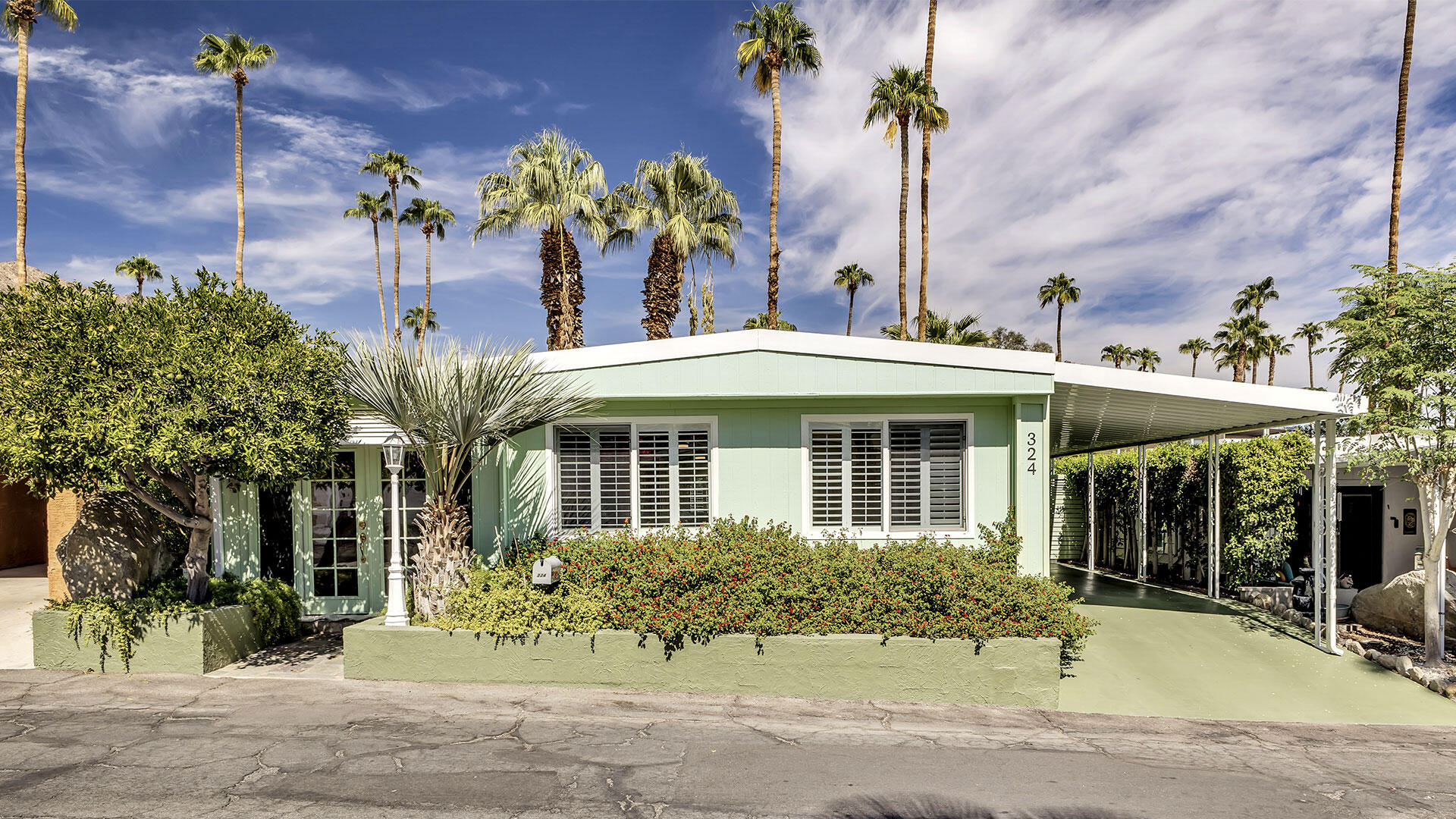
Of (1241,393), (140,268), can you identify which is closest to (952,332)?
(1241,393)

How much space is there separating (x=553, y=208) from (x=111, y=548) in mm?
16453

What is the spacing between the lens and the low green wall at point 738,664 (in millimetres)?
6180

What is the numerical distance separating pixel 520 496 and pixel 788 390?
137 inches

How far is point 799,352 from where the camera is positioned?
7805 millimetres

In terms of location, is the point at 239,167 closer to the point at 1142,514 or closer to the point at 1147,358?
the point at 1142,514

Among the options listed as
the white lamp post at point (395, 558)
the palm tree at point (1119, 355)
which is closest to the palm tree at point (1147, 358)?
the palm tree at point (1119, 355)

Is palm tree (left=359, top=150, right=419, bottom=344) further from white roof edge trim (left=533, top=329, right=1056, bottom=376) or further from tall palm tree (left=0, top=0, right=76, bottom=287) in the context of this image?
white roof edge trim (left=533, top=329, right=1056, bottom=376)

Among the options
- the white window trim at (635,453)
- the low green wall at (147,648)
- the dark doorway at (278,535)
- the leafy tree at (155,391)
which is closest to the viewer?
the leafy tree at (155,391)

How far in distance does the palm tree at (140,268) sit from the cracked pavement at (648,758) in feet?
117

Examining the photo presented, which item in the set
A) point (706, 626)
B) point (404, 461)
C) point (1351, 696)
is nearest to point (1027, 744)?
point (706, 626)

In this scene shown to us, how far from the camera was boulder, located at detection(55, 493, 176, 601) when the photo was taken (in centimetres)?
714

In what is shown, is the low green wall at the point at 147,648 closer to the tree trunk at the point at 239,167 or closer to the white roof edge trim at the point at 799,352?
the white roof edge trim at the point at 799,352

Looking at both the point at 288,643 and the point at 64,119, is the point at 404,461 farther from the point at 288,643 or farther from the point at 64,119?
the point at 64,119

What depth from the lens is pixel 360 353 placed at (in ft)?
22.5
